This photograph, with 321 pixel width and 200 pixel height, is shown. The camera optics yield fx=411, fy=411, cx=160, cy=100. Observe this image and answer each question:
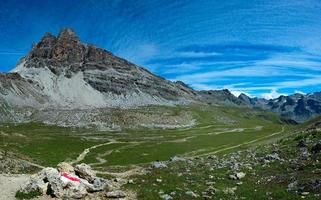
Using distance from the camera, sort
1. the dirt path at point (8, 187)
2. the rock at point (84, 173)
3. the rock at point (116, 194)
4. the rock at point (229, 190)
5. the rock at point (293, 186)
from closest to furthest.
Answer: the rock at point (116, 194) → the dirt path at point (8, 187) → the rock at point (293, 186) → the rock at point (229, 190) → the rock at point (84, 173)

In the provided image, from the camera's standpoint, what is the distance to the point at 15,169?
6412 cm

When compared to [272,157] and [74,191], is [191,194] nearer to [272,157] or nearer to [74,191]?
[74,191]

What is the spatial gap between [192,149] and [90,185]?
278ft

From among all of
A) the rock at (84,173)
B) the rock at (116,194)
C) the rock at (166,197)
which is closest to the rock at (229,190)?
the rock at (166,197)

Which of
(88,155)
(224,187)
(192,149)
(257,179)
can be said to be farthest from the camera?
(192,149)

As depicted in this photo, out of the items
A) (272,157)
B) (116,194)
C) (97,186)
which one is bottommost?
(116,194)

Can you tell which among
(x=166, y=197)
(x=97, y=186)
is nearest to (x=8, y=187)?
(x=97, y=186)

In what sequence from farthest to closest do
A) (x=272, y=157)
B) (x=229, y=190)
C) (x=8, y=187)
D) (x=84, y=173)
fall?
(x=272, y=157) < (x=8, y=187) < (x=84, y=173) < (x=229, y=190)

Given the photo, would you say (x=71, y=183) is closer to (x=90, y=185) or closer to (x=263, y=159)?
(x=90, y=185)

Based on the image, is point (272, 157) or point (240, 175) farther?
point (272, 157)

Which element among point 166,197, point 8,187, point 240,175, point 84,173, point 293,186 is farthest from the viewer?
point 240,175

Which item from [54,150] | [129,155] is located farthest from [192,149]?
[54,150]

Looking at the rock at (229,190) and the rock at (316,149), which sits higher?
the rock at (316,149)

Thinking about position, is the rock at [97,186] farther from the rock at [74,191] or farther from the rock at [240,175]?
the rock at [240,175]
